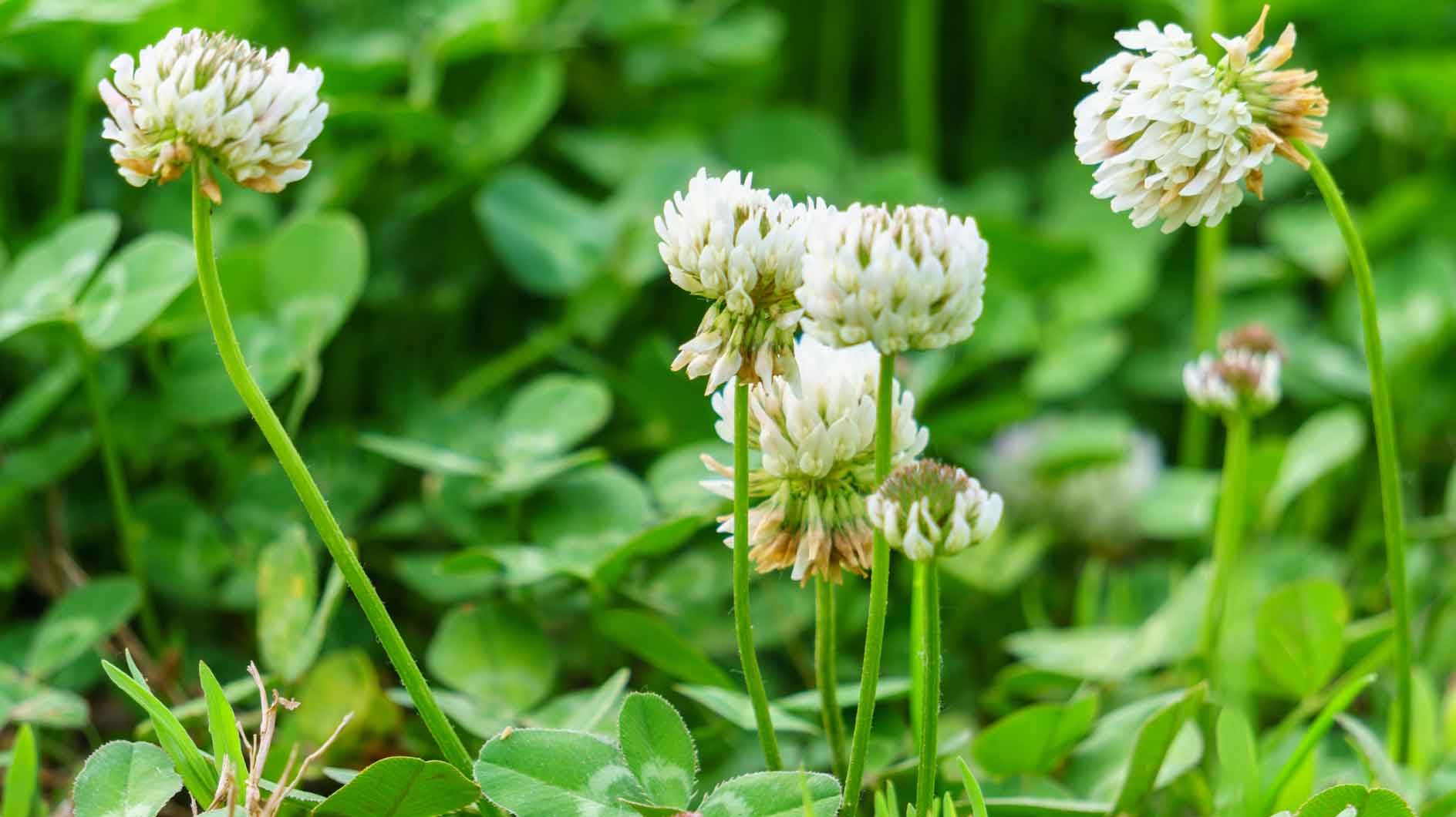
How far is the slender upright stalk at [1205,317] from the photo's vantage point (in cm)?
152

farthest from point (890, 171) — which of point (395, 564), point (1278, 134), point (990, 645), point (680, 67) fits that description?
point (1278, 134)

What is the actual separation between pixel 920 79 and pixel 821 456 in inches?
53.5

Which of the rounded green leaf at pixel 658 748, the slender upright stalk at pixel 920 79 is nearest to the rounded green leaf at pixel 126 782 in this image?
the rounded green leaf at pixel 658 748

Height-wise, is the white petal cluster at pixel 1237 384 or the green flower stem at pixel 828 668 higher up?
the white petal cluster at pixel 1237 384

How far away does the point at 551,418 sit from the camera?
125cm

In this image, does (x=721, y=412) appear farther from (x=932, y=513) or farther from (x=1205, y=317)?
(x=1205, y=317)

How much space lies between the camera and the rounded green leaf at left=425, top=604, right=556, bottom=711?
104cm

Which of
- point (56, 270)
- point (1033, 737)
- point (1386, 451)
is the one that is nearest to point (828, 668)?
point (1033, 737)

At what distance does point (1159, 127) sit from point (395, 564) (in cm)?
87

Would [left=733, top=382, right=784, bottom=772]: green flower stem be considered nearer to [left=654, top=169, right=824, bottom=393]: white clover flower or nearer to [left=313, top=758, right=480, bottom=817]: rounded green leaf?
[left=654, top=169, right=824, bottom=393]: white clover flower

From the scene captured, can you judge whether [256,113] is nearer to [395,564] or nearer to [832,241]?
[832,241]

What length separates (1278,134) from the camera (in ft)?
2.40

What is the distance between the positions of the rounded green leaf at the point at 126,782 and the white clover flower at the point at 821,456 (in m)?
0.36

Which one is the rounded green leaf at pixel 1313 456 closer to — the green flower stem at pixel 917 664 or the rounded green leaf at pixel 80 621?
the green flower stem at pixel 917 664
